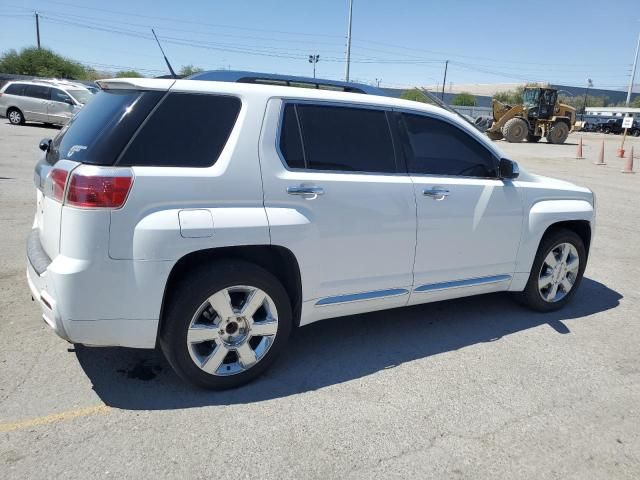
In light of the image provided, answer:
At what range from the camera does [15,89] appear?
20.4m

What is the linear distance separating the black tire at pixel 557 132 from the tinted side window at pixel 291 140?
1240 inches

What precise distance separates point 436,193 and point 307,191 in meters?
1.09

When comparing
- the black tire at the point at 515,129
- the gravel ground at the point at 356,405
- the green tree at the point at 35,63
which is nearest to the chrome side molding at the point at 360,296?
the gravel ground at the point at 356,405

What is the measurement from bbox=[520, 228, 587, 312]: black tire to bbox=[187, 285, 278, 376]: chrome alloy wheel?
256 centimetres

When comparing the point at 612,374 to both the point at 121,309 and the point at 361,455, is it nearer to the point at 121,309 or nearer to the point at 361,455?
the point at 361,455

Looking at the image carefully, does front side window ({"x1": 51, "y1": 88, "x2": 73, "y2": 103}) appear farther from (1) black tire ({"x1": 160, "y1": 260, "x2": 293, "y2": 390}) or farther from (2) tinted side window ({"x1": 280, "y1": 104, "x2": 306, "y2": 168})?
(1) black tire ({"x1": 160, "y1": 260, "x2": 293, "y2": 390})

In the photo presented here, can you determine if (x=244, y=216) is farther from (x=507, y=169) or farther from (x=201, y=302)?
(x=507, y=169)

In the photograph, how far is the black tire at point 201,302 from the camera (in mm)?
2865

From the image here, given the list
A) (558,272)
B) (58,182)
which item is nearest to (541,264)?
(558,272)

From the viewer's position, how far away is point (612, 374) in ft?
11.9

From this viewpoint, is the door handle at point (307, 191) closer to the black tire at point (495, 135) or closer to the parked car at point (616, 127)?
the black tire at point (495, 135)

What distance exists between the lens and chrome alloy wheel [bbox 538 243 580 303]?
4.58 metres

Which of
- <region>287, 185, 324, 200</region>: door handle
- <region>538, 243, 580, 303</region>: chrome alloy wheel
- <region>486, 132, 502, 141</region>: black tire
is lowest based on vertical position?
<region>538, 243, 580, 303</region>: chrome alloy wheel

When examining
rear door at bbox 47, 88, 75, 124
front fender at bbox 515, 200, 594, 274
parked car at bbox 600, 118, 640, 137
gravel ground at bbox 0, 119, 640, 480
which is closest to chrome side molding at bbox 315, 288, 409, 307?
gravel ground at bbox 0, 119, 640, 480
